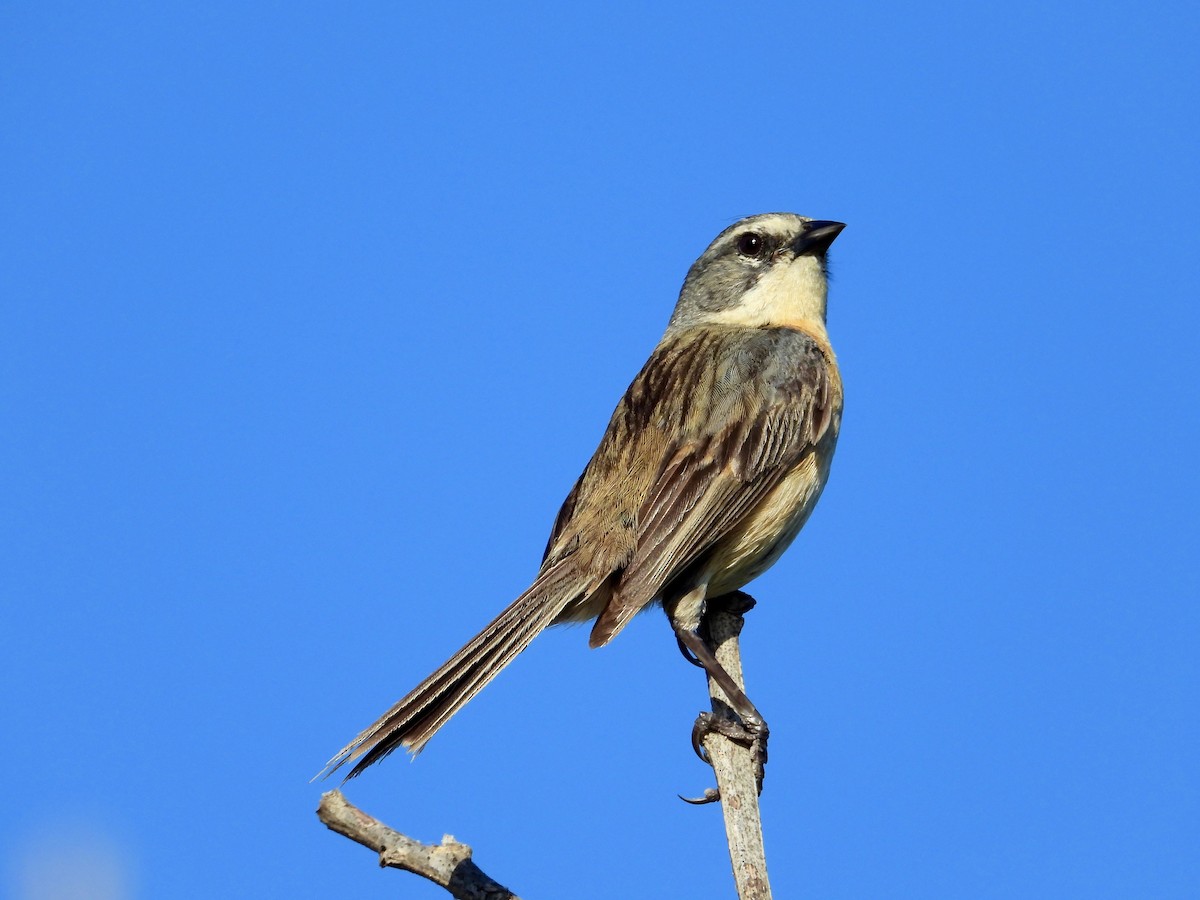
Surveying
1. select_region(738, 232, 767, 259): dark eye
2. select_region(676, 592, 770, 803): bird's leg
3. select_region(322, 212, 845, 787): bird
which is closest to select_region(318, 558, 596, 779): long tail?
select_region(322, 212, 845, 787): bird

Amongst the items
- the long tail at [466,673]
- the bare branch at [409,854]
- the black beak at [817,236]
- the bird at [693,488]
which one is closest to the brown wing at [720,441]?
the bird at [693,488]

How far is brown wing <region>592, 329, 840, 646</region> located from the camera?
6.65 m

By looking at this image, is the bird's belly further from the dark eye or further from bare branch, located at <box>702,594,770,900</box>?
the dark eye

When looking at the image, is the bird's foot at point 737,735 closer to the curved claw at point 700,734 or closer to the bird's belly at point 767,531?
the curved claw at point 700,734

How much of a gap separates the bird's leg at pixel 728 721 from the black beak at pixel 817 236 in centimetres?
277

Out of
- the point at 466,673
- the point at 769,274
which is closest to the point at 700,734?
the point at 466,673

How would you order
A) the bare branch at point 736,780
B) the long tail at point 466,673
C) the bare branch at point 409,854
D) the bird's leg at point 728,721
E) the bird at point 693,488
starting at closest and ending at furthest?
the bare branch at point 409,854 < the bare branch at point 736,780 < the long tail at point 466,673 < the bird's leg at point 728,721 < the bird at point 693,488

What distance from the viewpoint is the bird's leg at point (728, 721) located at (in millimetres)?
6164

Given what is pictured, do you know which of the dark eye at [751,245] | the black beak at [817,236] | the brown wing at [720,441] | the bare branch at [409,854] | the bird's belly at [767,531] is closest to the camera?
the bare branch at [409,854]

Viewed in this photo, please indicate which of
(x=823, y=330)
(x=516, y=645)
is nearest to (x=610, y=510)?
(x=516, y=645)

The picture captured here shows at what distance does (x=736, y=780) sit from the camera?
18.2 feet

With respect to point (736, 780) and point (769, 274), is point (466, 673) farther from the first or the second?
point (769, 274)

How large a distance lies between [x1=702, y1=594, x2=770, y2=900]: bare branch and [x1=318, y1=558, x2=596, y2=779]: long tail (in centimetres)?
79

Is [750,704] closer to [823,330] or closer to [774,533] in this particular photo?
[774,533]
